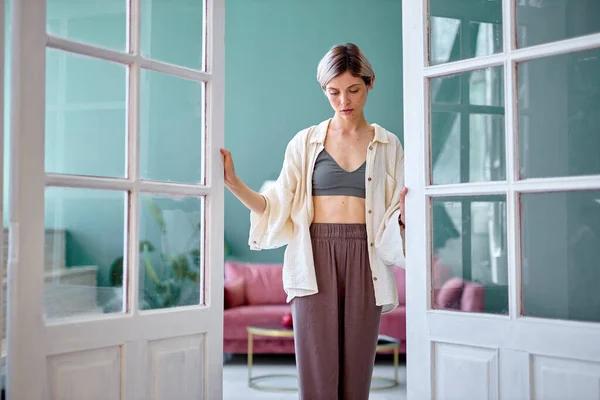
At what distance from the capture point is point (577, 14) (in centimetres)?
186

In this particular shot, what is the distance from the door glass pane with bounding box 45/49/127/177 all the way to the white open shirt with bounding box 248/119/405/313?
0.67 metres

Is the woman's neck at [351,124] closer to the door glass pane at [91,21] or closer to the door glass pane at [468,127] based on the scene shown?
the door glass pane at [468,127]

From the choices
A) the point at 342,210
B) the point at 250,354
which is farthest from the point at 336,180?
the point at 250,354

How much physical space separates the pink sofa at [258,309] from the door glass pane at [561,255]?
298 centimetres

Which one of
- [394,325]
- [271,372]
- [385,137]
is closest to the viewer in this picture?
[385,137]

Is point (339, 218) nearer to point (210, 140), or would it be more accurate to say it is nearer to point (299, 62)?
point (210, 140)

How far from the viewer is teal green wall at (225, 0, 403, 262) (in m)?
6.27

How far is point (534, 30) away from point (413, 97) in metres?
0.43

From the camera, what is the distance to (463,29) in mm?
2115

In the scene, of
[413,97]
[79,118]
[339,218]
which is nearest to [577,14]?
[413,97]

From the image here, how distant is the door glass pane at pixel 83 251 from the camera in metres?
1.81

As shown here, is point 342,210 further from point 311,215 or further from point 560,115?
point 560,115

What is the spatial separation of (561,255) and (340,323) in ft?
2.75

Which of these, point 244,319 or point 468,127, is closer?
point 468,127
